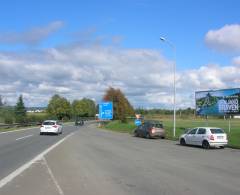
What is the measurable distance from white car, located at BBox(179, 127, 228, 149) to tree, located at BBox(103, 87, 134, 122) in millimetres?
62765

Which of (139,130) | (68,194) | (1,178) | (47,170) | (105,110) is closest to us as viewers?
(68,194)

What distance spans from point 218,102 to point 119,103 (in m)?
47.5

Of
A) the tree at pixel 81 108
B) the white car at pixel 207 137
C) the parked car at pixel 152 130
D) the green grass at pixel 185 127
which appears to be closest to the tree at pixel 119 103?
the green grass at pixel 185 127

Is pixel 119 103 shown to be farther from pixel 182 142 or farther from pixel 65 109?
pixel 65 109

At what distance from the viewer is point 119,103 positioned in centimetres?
9731

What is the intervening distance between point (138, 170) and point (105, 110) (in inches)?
2877

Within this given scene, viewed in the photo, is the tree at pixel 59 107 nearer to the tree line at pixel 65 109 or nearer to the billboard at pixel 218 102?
the tree line at pixel 65 109

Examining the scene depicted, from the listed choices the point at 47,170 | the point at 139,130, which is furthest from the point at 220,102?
the point at 47,170

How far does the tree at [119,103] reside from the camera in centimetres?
9521

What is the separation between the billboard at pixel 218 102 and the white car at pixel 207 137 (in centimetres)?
Result: 1902

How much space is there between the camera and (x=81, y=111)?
603 feet

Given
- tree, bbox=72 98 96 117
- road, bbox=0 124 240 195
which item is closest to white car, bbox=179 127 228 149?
road, bbox=0 124 240 195

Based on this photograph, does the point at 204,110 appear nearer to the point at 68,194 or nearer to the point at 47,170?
the point at 47,170

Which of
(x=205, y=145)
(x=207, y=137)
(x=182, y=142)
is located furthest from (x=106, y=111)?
(x=207, y=137)
